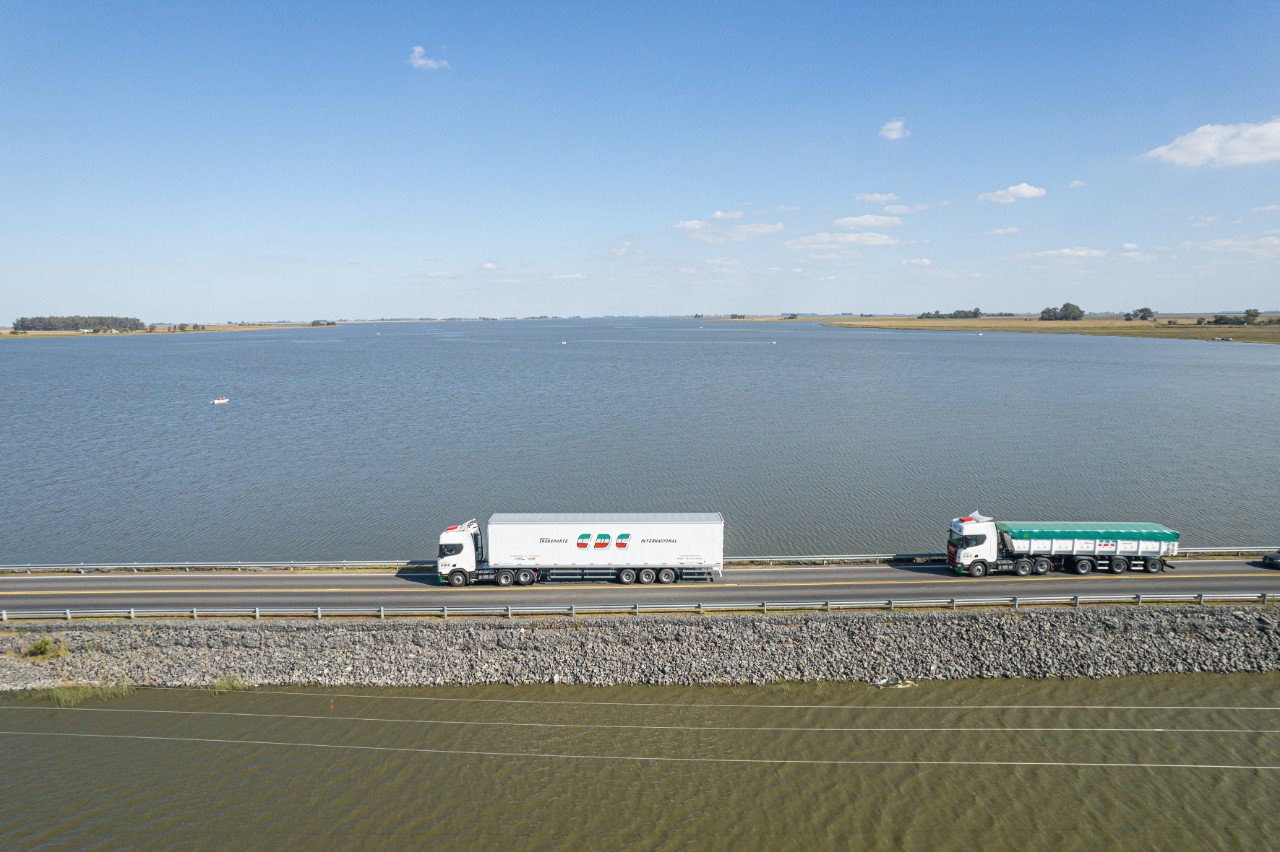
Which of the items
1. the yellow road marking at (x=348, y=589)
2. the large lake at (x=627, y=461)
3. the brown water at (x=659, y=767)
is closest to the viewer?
the brown water at (x=659, y=767)

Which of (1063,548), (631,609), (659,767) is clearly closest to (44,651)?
(631,609)

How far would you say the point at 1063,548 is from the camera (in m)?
39.3

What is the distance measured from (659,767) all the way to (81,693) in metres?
29.4

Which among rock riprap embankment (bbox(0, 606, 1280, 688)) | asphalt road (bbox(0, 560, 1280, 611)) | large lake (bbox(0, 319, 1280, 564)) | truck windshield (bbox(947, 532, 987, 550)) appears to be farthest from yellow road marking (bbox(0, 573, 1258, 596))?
large lake (bbox(0, 319, 1280, 564))

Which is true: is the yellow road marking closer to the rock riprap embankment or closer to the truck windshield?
the truck windshield

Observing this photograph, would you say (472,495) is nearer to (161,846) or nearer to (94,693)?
(94,693)

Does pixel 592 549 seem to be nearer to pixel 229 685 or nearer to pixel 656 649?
pixel 656 649

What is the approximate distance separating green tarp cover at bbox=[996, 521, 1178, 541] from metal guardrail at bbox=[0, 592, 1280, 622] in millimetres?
4655

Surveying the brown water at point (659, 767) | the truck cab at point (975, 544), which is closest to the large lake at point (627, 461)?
the truck cab at point (975, 544)

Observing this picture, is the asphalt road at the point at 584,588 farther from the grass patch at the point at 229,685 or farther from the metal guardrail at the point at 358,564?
the grass patch at the point at 229,685

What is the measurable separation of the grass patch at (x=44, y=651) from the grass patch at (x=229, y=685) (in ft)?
27.0

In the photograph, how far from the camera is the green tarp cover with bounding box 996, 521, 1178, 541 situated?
39.0 m

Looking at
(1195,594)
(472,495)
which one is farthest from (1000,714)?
(472,495)

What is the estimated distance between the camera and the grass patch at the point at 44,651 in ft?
107
